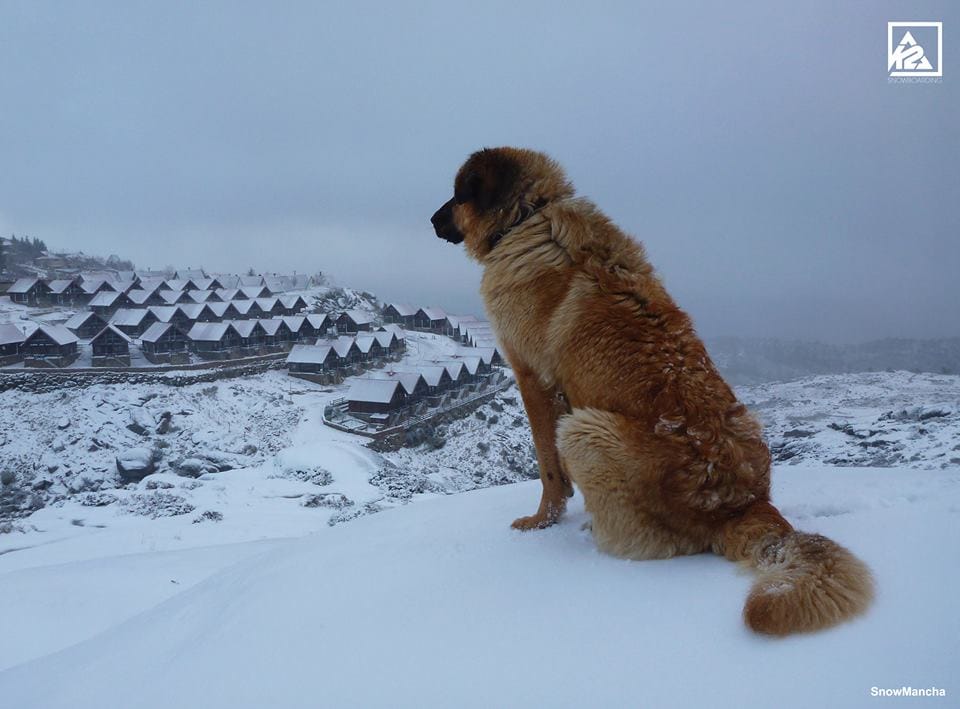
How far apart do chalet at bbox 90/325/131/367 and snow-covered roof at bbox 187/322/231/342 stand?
3749 mm

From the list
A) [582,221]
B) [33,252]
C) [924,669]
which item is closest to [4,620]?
[582,221]

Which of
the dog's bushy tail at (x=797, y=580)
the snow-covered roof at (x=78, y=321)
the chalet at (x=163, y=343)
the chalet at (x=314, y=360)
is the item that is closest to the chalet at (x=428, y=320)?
the chalet at (x=314, y=360)

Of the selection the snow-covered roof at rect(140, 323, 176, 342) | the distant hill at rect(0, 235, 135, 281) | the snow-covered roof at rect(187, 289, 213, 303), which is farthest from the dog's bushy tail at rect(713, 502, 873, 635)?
the distant hill at rect(0, 235, 135, 281)

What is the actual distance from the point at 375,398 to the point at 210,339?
1434 centimetres

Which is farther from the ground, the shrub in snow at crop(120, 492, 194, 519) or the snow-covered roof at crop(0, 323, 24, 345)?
the snow-covered roof at crop(0, 323, 24, 345)

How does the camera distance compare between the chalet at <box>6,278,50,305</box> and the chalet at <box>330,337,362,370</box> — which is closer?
the chalet at <box>330,337,362,370</box>

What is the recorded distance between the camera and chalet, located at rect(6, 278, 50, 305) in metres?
40.7

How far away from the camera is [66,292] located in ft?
137

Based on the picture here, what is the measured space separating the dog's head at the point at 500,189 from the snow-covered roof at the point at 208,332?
114 feet

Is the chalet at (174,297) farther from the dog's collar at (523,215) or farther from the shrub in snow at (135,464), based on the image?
the dog's collar at (523,215)

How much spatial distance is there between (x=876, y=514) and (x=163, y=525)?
14316 mm

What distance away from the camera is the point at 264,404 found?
2777 centimetres

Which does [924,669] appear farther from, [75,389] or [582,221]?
Answer: [75,389]

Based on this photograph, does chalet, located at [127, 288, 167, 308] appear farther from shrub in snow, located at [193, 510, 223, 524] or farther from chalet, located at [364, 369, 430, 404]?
shrub in snow, located at [193, 510, 223, 524]
